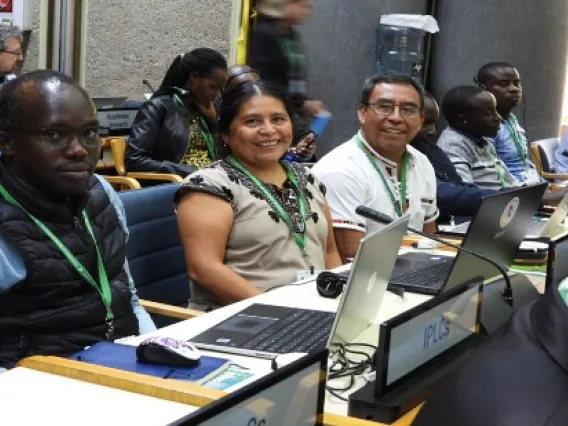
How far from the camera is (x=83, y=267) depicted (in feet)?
7.60

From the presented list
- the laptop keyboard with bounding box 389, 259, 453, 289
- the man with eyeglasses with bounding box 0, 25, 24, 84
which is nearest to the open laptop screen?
the laptop keyboard with bounding box 389, 259, 453, 289

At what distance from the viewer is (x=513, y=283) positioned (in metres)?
2.38

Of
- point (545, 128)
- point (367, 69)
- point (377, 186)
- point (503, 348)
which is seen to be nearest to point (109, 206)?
point (377, 186)

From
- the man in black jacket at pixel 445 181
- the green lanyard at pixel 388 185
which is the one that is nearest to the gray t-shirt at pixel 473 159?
the man in black jacket at pixel 445 181

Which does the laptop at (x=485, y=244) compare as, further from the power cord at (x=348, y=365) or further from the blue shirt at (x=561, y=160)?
the blue shirt at (x=561, y=160)

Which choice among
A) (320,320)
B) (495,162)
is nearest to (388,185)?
(320,320)

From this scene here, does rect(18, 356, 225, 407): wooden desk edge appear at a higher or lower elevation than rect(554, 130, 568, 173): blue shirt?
higher

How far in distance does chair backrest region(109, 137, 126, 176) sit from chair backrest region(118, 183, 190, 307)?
2.15m

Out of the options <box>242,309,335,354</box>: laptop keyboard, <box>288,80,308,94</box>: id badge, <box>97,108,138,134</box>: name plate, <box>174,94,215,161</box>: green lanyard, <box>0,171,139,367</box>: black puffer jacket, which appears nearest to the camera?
<box>242,309,335,354</box>: laptop keyboard

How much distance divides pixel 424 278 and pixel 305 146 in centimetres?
284

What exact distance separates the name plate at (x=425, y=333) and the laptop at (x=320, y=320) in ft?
0.60

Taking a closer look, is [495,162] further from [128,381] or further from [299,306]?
[128,381]

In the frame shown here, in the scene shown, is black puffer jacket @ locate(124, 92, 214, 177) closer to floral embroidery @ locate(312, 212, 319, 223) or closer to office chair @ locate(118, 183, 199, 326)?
office chair @ locate(118, 183, 199, 326)

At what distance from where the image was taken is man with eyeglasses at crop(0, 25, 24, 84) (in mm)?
5746
